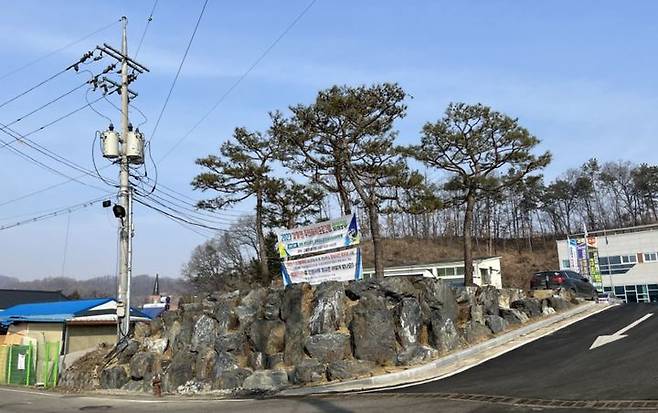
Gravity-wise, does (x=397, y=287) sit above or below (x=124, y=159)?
below

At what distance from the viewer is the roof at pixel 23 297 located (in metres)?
46.6

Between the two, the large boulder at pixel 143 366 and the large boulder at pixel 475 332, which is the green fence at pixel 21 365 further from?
the large boulder at pixel 475 332

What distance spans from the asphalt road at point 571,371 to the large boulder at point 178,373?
8.10 meters

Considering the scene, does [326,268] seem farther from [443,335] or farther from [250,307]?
[443,335]

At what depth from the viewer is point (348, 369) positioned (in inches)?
570

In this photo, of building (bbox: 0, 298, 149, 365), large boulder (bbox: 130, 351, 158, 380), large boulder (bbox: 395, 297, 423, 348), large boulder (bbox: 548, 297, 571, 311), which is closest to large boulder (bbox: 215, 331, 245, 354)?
large boulder (bbox: 130, 351, 158, 380)

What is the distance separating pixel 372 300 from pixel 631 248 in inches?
1810

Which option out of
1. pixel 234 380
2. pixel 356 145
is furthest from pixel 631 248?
pixel 234 380

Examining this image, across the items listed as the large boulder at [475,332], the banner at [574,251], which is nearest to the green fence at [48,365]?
the large boulder at [475,332]

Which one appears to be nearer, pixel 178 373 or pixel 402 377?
pixel 402 377

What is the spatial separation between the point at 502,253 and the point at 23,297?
63.6 meters

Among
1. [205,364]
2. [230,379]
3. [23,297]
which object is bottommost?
[230,379]

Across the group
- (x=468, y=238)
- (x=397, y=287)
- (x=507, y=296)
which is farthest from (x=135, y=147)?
(x=468, y=238)

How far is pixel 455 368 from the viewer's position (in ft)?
45.3
